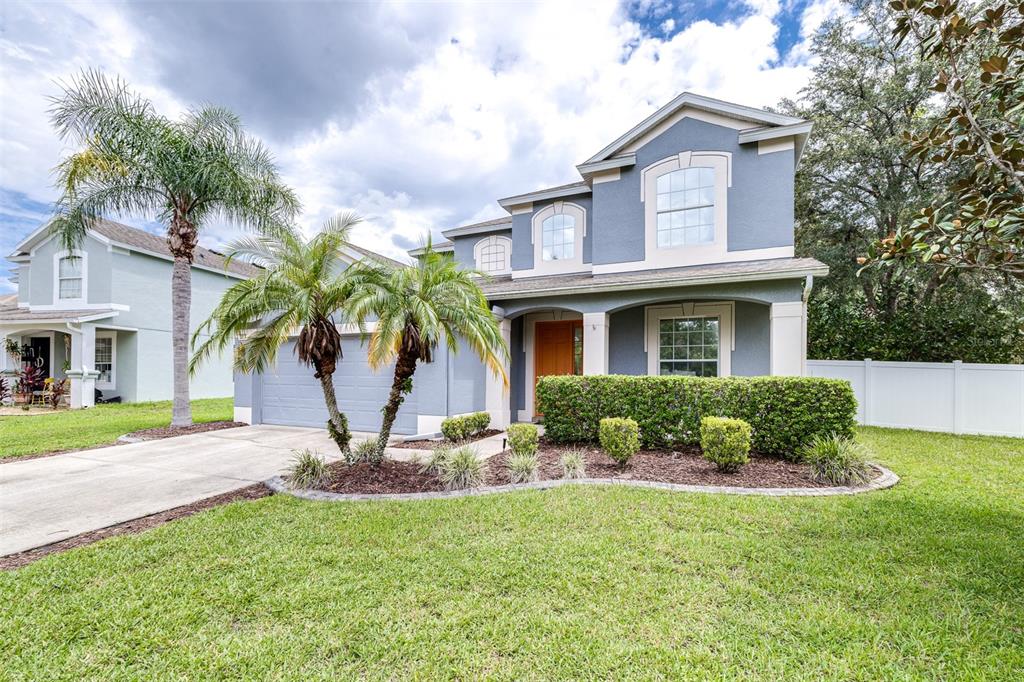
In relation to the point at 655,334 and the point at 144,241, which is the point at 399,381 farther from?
the point at 144,241

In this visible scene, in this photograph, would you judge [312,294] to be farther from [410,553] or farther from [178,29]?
[178,29]

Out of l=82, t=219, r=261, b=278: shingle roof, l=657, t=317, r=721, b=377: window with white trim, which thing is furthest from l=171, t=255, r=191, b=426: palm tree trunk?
l=657, t=317, r=721, b=377: window with white trim

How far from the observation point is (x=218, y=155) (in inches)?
434

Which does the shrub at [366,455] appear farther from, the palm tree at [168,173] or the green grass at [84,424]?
the palm tree at [168,173]

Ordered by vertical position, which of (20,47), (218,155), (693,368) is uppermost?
(20,47)

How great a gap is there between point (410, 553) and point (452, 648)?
136cm

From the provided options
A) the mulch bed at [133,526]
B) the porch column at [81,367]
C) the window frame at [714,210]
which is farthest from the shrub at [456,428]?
the porch column at [81,367]

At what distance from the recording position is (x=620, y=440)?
669 cm

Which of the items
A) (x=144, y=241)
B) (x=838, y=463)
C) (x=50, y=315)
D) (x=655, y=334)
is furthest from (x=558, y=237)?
(x=50, y=315)

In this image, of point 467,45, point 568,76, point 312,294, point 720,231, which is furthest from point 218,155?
point 720,231

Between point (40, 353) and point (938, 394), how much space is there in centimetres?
3075

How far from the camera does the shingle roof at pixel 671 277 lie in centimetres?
823

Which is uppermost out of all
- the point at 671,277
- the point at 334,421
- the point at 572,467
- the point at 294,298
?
the point at 671,277

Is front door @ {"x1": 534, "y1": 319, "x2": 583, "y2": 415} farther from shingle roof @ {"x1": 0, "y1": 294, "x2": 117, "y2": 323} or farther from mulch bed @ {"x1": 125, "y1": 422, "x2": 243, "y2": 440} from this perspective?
shingle roof @ {"x1": 0, "y1": 294, "x2": 117, "y2": 323}
